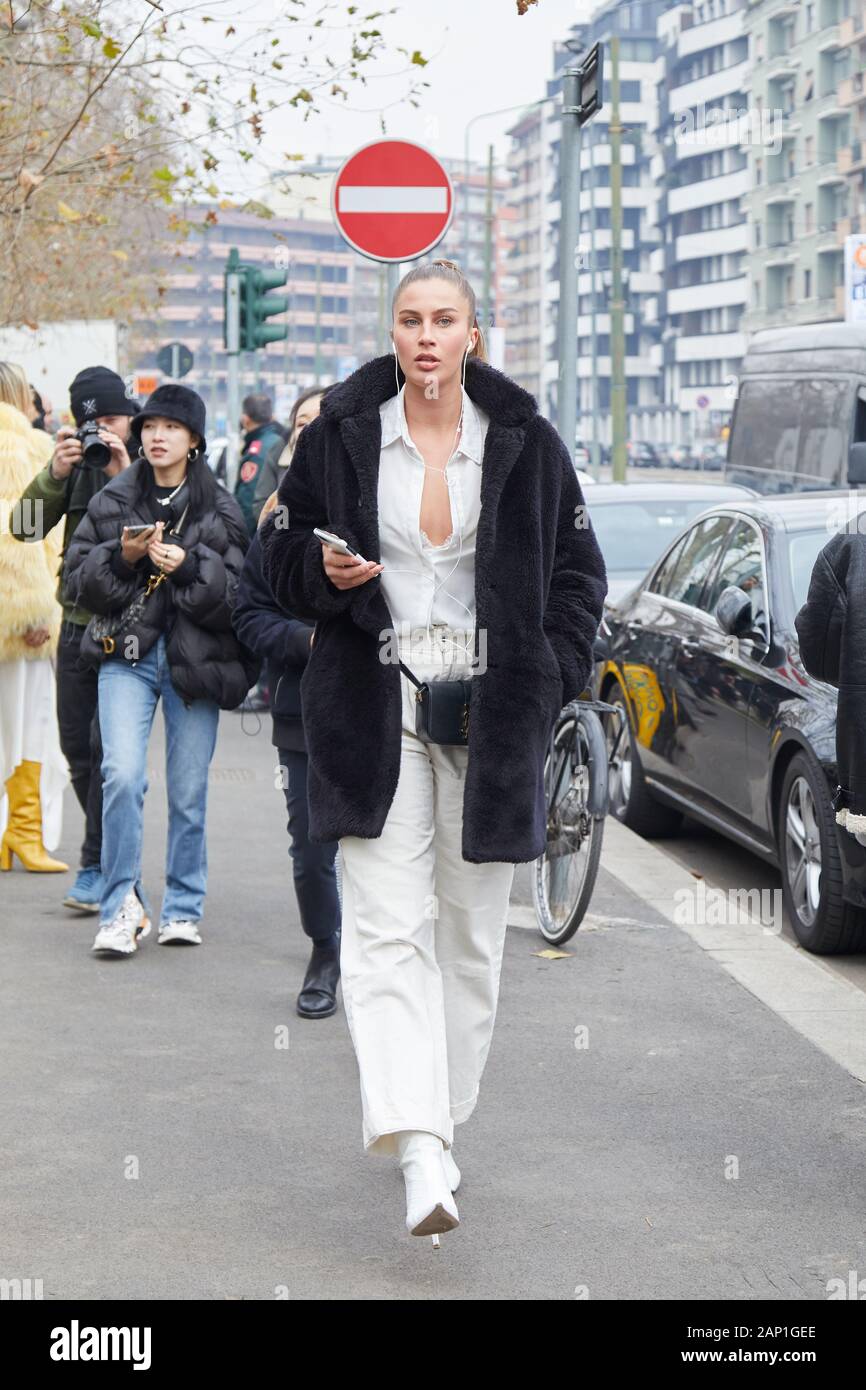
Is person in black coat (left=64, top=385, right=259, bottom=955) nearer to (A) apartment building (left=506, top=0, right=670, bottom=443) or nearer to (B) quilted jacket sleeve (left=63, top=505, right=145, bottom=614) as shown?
(B) quilted jacket sleeve (left=63, top=505, right=145, bottom=614)

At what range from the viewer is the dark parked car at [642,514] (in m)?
13.8

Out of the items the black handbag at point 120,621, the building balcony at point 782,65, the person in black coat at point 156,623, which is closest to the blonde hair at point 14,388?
the person in black coat at point 156,623

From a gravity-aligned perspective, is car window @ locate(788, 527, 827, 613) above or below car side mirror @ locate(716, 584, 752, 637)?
above

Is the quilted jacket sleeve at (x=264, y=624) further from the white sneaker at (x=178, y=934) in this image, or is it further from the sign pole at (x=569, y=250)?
the sign pole at (x=569, y=250)

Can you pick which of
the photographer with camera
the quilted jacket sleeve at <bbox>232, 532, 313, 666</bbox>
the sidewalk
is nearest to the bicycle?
the sidewalk

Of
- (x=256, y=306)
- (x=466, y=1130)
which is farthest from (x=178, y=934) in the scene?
(x=256, y=306)

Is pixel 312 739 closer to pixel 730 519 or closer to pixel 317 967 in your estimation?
pixel 317 967

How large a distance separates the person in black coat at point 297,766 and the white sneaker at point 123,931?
2.67 feet

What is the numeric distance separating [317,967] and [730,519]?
370 cm

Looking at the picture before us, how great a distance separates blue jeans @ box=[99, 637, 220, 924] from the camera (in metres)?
7.28

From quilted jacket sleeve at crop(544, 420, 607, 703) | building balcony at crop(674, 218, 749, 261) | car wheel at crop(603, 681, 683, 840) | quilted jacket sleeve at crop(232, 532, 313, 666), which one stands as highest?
building balcony at crop(674, 218, 749, 261)

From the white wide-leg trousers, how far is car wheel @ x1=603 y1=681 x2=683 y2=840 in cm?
553
